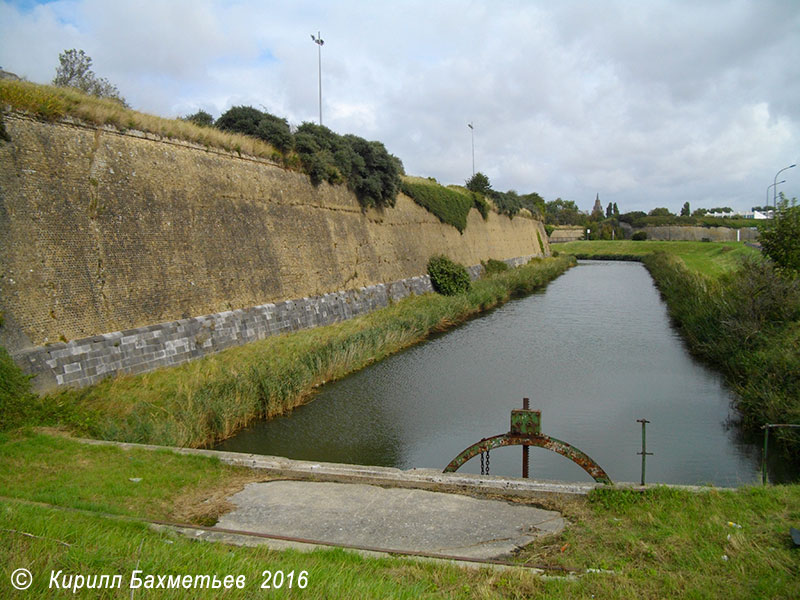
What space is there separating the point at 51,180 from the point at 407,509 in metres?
8.67

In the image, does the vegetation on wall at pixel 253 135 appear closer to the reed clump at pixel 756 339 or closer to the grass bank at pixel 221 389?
Answer: the grass bank at pixel 221 389

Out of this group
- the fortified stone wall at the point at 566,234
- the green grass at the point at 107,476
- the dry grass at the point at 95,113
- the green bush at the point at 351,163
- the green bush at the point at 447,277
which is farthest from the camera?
the fortified stone wall at the point at 566,234

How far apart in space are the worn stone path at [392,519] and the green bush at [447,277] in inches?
809

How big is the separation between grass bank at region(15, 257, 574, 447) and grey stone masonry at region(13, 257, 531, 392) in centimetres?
32

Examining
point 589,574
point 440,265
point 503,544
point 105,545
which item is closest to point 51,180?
point 105,545

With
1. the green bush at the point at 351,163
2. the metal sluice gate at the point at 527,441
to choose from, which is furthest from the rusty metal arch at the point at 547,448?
the green bush at the point at 351,163

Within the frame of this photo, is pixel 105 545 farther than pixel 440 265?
No

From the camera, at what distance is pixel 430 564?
3971mm

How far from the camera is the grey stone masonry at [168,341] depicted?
354 inches

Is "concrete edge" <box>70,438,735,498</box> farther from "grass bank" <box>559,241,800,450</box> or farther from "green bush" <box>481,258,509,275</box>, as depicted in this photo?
"green bush" <box>481,258,509,275</box>

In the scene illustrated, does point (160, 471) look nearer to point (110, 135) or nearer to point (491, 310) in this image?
point (110, 135)

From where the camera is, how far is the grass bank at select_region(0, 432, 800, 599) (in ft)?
10.9

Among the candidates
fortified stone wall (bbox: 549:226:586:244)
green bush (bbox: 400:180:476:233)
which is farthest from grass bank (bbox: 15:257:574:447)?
fortified stone wall (bbox: 549:226:586:244)

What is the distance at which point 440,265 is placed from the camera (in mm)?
26969
